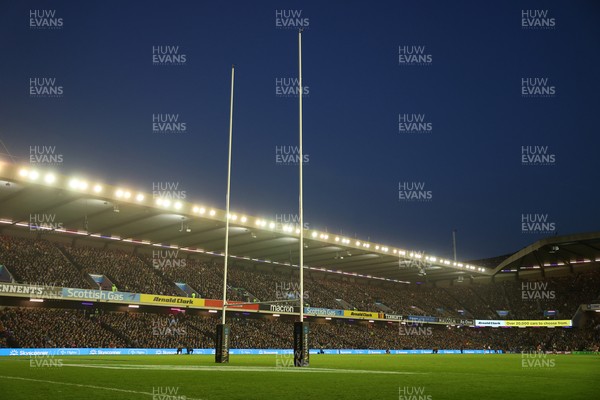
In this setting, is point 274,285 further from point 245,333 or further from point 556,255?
point 556,255

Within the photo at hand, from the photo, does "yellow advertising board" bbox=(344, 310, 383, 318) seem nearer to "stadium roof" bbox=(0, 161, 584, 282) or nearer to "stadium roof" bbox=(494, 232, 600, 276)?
"stadium roof" bbox=(0, 161, 584, 282)

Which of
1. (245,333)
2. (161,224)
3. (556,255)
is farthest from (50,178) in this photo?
(556,255)

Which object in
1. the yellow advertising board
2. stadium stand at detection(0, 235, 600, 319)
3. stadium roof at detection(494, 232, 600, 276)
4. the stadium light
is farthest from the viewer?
stadium roof at detection(494, 232, 600, 276)

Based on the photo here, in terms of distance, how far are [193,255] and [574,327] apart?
45.1 meters

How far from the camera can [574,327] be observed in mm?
60000

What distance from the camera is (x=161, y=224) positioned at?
1553 inches

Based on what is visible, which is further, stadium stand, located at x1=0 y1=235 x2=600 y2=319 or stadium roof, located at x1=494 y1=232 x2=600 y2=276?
stadium roof, located at x1=494 y1=232 x2=600 y2=276

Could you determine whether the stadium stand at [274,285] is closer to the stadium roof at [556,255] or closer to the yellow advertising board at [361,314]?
the stadium roof at [556,255]

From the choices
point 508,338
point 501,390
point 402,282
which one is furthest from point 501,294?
point 501,390

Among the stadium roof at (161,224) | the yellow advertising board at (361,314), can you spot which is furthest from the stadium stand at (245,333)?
the stadium roof at (161,224)

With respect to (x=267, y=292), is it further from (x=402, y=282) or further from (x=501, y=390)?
(x=501, y=390)

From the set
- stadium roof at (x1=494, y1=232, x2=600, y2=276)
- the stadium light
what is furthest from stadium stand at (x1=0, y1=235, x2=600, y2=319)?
the stadium light

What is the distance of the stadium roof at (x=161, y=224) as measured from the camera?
3079cm

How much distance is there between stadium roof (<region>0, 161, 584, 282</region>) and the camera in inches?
1212
